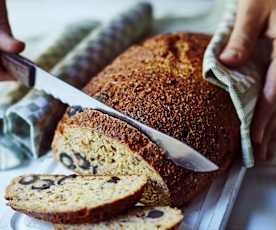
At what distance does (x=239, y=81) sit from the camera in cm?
193

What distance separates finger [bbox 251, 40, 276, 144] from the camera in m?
1.96

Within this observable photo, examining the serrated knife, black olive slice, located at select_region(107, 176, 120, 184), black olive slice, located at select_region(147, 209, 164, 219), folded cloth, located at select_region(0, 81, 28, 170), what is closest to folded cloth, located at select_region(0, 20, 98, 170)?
folded cloth, located at select_region(0, 81, 28, 170)

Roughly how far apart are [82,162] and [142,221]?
36cm

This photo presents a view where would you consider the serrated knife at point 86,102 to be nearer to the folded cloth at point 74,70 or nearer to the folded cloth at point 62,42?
the folded cloth at point 74,70

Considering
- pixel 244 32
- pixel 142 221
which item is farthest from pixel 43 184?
pixel 244 32

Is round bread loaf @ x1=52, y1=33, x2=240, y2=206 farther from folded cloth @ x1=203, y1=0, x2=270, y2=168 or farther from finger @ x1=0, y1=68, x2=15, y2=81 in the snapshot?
finger @ x1=0, y1=68, x2=15, y2=81

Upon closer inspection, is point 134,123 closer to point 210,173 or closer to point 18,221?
point 210,173

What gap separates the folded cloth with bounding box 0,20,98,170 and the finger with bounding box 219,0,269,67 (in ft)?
2.05

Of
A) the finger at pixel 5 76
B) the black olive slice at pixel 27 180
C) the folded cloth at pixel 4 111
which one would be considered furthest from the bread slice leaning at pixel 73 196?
the finger at pixel 5 76

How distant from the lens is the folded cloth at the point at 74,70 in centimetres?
202

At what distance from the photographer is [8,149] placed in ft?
6.57

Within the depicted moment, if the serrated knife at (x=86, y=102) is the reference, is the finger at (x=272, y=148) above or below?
below

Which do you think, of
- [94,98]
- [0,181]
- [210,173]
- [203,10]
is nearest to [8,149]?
[0,181]

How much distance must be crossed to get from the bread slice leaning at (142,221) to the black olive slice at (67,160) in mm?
353
